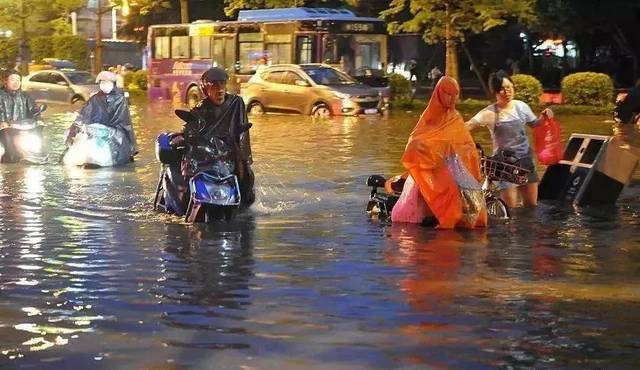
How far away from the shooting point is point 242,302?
7699 millimetres

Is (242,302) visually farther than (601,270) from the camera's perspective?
No

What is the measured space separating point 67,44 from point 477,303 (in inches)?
2088

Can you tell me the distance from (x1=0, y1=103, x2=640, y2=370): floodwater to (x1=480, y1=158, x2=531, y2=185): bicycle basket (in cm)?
44

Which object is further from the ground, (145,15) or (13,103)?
(145,15)

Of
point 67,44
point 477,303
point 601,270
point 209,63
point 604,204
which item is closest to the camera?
point 477,303

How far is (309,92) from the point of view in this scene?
31172mm

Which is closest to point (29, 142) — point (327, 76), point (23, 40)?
point (327, 76)

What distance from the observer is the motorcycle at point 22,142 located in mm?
17391

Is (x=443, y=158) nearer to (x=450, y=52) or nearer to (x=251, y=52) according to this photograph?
(x=450, y=52)

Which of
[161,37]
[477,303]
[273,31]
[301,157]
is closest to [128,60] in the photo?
[161,37]

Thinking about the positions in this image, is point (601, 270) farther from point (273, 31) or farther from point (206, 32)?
point (206, 32)

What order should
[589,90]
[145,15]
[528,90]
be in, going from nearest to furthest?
[589,90], [528,90], [145,15]

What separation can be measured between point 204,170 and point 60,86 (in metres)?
29.2

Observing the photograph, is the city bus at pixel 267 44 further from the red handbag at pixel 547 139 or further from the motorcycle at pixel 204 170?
the motorcycle at pixel 204 170
